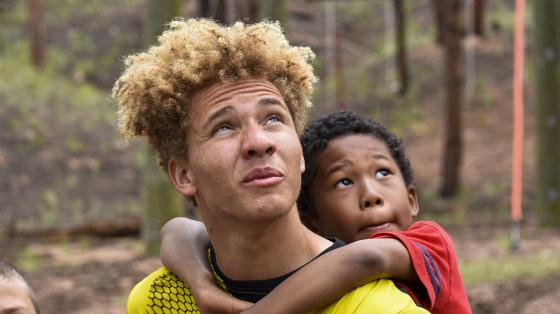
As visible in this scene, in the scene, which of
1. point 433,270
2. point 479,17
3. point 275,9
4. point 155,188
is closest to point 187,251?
point 433,270

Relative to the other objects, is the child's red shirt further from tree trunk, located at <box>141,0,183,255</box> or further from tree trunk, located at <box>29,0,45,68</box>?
tree trunk, located at <box>29,0,45,68</box>

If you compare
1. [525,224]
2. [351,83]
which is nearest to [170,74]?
[525,224]

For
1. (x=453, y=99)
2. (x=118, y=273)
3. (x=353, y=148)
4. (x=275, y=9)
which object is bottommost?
(x=118, y=273)

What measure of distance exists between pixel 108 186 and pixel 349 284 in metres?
14.6

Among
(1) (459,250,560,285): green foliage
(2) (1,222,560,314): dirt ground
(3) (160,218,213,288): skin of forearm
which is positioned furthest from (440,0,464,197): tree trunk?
(3) (160,218,213,288): skin of forearm

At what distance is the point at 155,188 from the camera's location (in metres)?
10.2

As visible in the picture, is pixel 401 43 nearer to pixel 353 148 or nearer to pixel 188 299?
pixel 353 148

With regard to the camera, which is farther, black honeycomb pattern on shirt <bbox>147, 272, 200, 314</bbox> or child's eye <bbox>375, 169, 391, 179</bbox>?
child's eye <bbox>375, 169, 391, 179</bbox>

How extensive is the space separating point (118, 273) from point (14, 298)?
7.33 m

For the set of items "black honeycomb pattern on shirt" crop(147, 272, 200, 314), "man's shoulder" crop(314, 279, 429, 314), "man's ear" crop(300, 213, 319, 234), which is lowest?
"man's shoulder" crop(314, 279, 429, 314)

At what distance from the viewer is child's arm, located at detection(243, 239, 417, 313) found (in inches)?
104

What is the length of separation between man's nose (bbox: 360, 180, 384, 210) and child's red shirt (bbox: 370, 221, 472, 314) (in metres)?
0.24

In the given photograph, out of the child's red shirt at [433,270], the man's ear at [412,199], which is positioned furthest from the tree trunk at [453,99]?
the child's red shirt at [433,270]

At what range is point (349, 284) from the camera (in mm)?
2639
